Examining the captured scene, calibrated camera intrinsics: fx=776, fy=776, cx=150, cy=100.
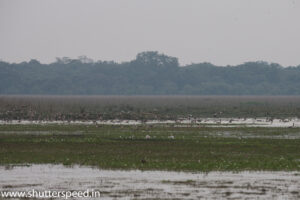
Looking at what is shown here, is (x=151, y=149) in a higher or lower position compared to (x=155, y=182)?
higher

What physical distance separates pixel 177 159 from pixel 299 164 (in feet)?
16.6

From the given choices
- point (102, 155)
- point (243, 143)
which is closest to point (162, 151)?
point (102, 155)

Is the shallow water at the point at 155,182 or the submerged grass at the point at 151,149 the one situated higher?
the submerged grass at the point at 151,149

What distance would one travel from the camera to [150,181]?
26.2 metres

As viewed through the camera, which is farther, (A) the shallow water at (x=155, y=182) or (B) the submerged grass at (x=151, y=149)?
(B) the submerged grass at (x=151, y=149)

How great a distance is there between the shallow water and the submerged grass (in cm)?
170

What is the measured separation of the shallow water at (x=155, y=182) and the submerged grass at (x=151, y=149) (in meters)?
1.70

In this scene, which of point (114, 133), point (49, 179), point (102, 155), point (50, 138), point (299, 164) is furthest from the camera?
point (114, 133)

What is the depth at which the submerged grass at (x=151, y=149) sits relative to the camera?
101ft

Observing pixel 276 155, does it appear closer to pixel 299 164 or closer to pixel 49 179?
pixel 299 164

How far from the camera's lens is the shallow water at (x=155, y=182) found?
23.6m

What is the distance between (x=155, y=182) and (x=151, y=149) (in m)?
10.8

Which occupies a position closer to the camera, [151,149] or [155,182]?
[155,182]

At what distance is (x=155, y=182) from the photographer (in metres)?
26.0
